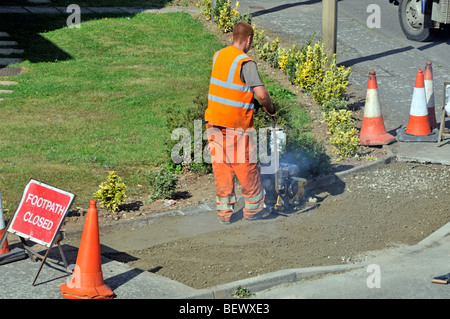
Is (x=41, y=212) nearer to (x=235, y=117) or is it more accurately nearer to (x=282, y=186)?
(x=235, y=117)

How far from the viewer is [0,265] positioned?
6.93 m

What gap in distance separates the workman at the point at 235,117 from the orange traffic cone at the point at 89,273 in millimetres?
1971

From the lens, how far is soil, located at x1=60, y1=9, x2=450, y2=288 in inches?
281

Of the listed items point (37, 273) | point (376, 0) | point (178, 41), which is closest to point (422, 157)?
point (37, 273)

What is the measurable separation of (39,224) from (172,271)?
1320mm

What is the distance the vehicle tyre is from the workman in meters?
9.29

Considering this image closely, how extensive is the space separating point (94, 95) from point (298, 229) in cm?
625

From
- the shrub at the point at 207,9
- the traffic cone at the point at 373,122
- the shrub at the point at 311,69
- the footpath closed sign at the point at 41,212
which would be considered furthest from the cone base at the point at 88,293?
the shrub at the point at 207,9

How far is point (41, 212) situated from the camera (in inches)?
264

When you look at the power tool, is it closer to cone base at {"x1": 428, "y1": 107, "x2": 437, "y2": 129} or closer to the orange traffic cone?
the orange traffic cone

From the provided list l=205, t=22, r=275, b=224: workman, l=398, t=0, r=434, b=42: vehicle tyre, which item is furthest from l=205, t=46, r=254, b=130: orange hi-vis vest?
l=398, t=0, r=434, b=42: vehicle tyre

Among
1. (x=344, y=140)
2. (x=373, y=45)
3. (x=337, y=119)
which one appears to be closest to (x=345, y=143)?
(x=344, y=140)

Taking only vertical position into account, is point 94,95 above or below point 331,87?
below
